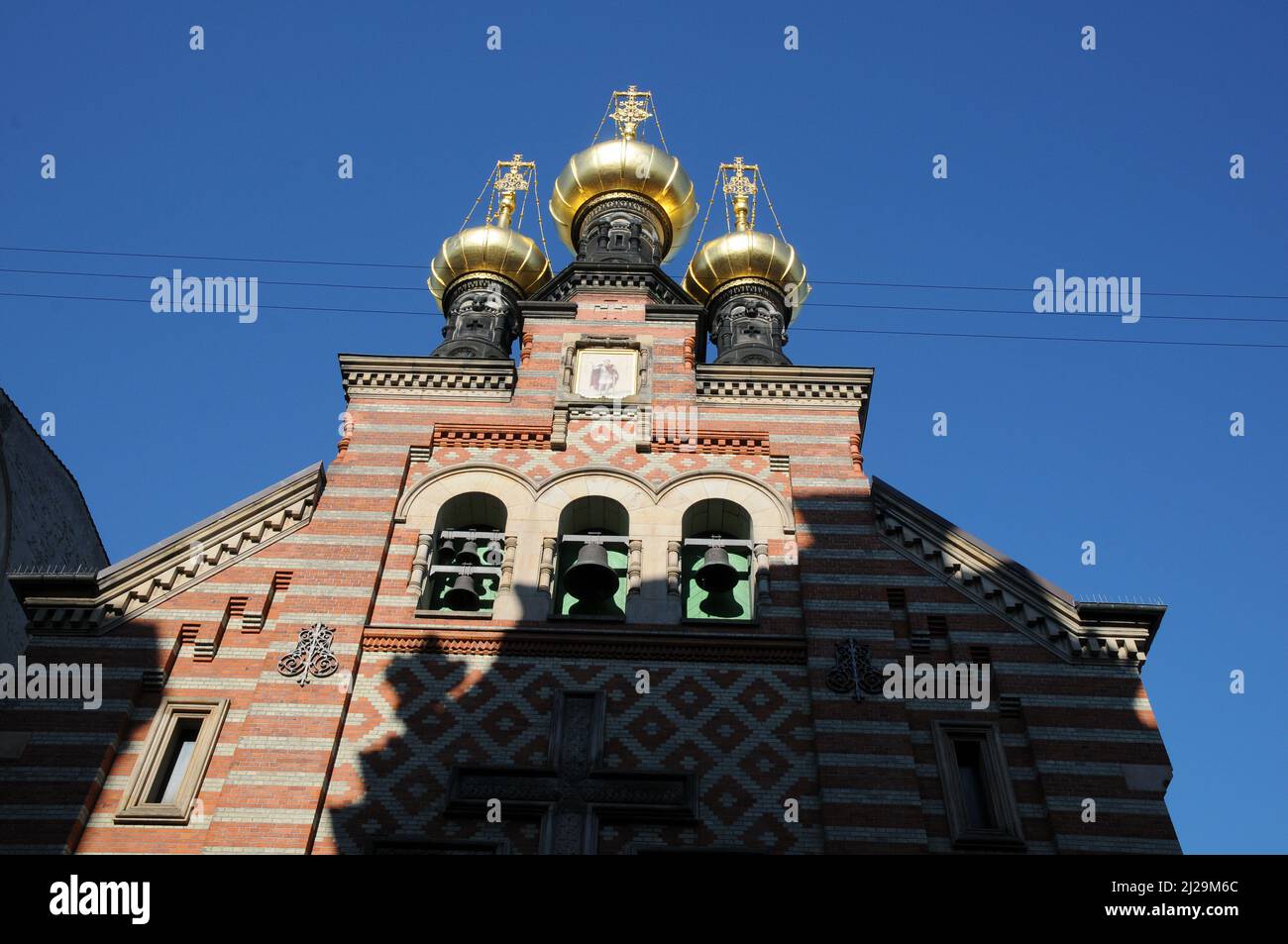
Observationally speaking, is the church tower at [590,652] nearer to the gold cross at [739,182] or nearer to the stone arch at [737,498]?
the stone arch at [737,498]

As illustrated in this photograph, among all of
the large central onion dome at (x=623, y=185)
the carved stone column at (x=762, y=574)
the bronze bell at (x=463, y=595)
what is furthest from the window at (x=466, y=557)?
the large central onion dome at (x=623, y=185)

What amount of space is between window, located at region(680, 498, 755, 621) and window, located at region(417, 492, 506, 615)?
2313mm

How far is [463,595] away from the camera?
16.0m

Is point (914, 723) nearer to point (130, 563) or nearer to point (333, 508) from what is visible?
point (333, 508)

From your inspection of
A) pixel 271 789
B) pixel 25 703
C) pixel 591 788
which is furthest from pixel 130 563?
pixel 591 788

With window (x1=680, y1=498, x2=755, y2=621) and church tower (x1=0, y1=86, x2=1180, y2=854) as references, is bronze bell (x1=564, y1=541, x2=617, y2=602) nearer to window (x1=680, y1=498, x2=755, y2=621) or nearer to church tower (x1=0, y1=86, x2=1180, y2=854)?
church tower (x1=0, y1=86, x2=1180, y2=854)

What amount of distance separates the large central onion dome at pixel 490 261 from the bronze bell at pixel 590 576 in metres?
13.1

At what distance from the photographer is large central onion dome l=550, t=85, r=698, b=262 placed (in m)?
27.0

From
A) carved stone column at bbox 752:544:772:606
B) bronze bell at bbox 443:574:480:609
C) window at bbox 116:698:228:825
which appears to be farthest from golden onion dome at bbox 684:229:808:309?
window at bbox 116:698:228:825

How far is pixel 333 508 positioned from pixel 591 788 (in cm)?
529

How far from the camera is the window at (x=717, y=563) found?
1625cm

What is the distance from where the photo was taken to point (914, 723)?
14586 millimetres

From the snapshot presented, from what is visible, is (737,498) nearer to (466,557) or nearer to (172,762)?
(466,557)
